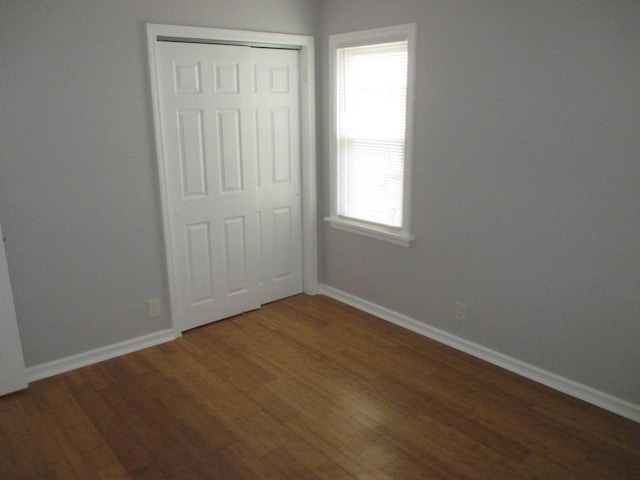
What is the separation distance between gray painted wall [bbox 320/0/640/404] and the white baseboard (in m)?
0.04

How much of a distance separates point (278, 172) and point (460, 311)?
5.83ft

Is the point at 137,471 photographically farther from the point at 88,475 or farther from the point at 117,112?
the point at 117,112

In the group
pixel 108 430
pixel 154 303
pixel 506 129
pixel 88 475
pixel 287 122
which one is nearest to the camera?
pixel 88 475

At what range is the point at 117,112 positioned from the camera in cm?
320

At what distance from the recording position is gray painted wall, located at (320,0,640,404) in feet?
8.53

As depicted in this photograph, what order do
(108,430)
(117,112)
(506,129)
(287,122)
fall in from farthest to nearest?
(287,122), (117,112), (506,129), (108,430)

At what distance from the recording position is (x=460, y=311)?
3.50m

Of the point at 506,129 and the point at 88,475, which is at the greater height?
the point at 506,129

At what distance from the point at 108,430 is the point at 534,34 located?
3094 mm

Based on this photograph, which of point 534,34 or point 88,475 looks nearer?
point 88,475

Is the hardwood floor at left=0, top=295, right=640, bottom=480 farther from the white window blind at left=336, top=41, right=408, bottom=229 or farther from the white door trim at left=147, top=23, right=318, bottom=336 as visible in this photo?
the white window blind at left=336, top=41, right=408, bottom=229

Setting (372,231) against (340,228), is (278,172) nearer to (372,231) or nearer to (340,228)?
(340,228)

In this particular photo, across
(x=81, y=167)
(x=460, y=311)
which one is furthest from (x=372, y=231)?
(x=81, y=167)

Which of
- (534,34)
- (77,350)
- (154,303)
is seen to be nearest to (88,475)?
(77,350)
